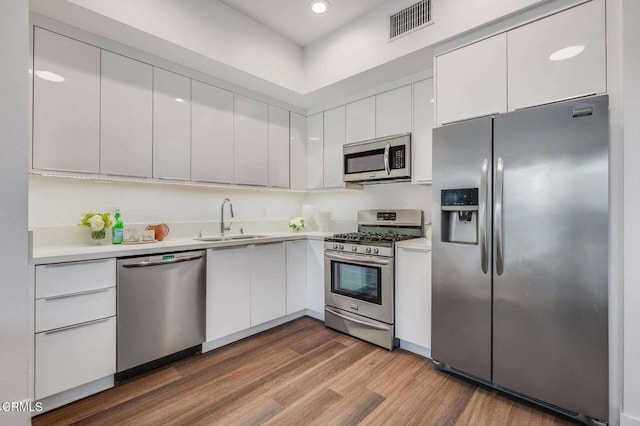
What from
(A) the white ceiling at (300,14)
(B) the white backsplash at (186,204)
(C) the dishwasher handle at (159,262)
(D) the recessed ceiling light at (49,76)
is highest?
(A) the white ceiling at (300,14)

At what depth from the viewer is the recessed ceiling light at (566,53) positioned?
1763 mm

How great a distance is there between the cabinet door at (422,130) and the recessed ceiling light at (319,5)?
1055 mm

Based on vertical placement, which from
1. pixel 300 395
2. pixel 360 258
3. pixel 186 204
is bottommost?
pixel 300 395

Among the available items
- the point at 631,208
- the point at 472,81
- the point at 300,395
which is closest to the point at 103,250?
the point at 300,395

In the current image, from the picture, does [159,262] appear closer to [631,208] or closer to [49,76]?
[49,76]

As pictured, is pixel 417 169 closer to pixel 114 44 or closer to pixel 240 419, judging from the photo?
pixel 240 419

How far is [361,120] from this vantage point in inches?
128

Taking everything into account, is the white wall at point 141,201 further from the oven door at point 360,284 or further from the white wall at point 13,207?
the oven door at point 360,284

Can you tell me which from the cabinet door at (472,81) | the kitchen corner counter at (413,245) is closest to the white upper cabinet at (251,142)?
the kitchen corner counter at (413,245)

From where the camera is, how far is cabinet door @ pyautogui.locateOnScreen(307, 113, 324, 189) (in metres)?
3.66

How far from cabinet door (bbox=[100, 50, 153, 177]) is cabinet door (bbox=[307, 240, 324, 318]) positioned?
1.72 m

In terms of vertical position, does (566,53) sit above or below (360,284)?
above

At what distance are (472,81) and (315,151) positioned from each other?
77.2 inches

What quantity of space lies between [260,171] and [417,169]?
1.66m
